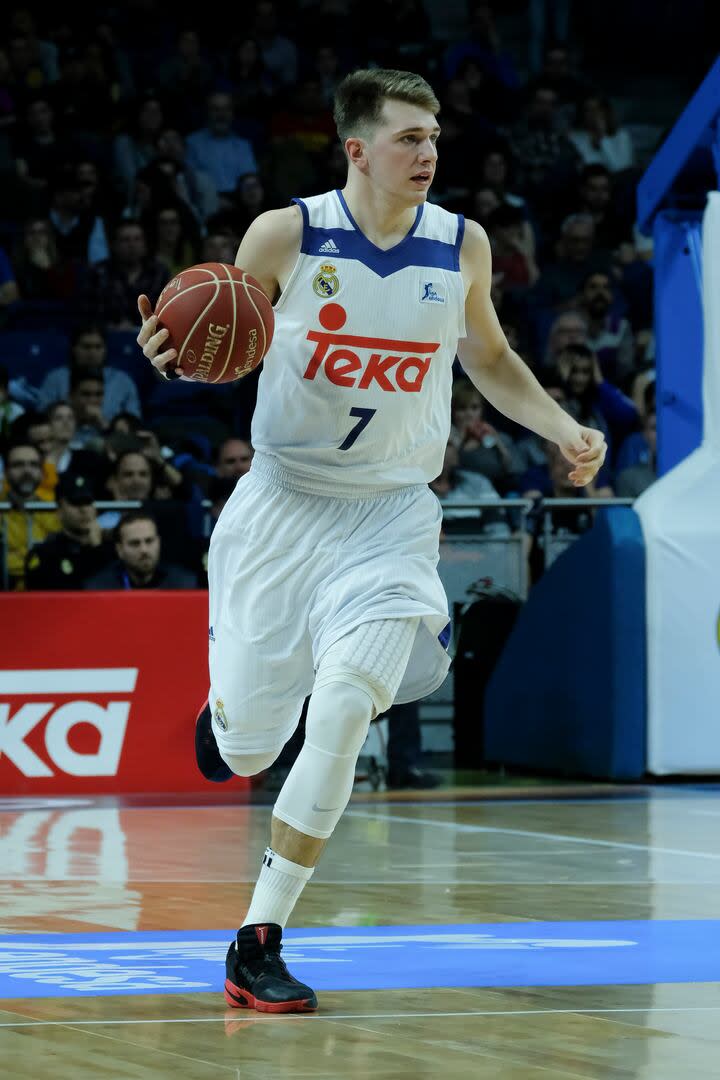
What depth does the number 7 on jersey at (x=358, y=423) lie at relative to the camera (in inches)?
189

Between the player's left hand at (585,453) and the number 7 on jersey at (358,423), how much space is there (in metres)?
0.56

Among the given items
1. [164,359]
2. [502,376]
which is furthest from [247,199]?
[164,359]

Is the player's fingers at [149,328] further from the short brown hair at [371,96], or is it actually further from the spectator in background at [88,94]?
the spectator in background at [88,94]

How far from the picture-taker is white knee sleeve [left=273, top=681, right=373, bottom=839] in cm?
437

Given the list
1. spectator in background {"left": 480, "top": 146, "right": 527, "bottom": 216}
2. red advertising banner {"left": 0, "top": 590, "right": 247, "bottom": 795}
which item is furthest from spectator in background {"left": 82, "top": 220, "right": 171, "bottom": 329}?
red advertising banner {"left": 0, "top": 590, "right": 247, "bottom": 795}

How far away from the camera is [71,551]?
11.3 metres

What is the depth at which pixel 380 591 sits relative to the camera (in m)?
4.59

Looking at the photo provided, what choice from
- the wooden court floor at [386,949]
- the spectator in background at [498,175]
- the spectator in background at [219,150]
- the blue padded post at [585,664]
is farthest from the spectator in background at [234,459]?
the spectator in background at [498,175]

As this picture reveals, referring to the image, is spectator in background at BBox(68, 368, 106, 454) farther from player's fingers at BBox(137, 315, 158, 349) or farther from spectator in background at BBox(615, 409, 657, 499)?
player's fingers at BBox(137, 315, 158, 349)

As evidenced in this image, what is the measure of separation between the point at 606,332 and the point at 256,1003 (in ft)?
40.5

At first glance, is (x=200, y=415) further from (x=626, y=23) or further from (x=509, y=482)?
(x=626, y=23)

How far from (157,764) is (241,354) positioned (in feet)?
21.1

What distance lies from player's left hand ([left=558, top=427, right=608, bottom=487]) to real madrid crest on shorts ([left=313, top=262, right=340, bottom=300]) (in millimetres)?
764

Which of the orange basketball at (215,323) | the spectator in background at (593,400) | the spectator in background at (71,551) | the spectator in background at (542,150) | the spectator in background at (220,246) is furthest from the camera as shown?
the spectator in background at (542,150)
